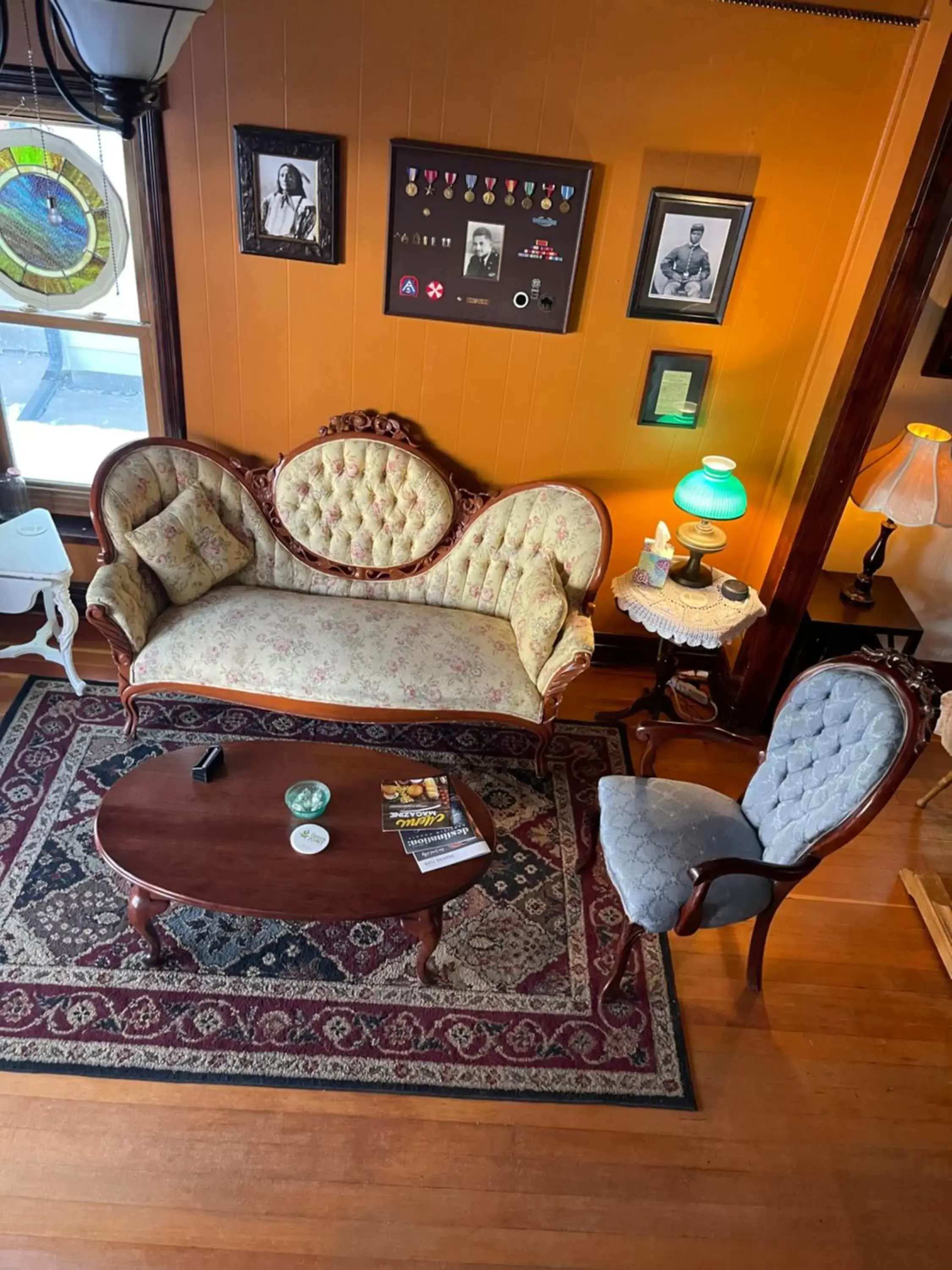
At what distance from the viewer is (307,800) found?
8.16 ft

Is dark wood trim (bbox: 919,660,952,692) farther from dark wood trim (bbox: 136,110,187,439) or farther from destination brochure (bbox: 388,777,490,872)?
dark wood trim (bbox: 136,110,187,439)

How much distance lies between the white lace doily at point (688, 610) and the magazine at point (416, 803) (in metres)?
1.10

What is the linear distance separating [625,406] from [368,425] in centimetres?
104

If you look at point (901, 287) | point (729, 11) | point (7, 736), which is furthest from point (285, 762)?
point (729, 11)

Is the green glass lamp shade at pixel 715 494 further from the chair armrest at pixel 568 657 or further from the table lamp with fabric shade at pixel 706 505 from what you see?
the chair armrest at pixel 568 657

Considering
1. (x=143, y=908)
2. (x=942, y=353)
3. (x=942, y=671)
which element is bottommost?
(x=143, y=908)

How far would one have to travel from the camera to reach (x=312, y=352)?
338 cm

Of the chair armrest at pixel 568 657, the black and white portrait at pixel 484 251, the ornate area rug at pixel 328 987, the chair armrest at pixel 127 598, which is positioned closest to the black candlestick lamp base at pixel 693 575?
the chair armrest at pixel 568 657

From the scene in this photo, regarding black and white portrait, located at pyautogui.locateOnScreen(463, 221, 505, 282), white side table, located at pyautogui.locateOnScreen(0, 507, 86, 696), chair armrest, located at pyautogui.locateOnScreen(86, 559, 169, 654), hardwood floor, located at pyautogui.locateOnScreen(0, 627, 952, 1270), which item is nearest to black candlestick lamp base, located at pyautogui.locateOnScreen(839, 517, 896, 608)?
hardwood floor, located at pyautogui.locateOnScreen(0, 627, 952, 1270)

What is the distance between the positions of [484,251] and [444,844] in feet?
6.98

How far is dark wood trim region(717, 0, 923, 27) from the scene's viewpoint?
2.76 meters

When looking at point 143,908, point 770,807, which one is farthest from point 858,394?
point 143,908

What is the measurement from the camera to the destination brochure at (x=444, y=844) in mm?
2400

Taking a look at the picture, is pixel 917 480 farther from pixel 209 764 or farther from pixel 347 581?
pixel 209 764
